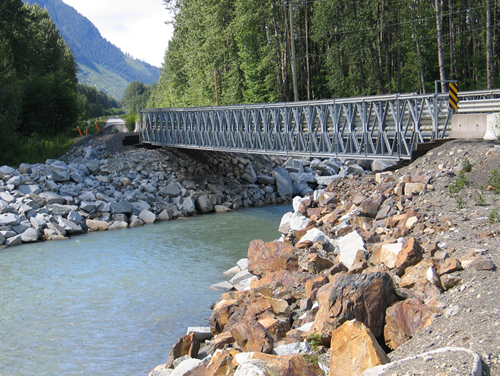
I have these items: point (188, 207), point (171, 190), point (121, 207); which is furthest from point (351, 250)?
point (171, 190)

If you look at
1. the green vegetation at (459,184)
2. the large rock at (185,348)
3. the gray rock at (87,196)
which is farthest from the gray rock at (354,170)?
the large rock at (185,348)

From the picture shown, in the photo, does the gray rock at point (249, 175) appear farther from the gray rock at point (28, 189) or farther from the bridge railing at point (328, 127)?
the gray rock at point (28, 189)

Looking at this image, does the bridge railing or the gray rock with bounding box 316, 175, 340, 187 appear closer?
the bridge railing

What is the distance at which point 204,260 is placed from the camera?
17.2m

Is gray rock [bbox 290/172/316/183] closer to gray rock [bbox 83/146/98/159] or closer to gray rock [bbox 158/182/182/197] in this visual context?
gray rock [bbox 158/182/182/197]

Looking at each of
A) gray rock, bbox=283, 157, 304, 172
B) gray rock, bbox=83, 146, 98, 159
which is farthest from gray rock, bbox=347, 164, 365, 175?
gray rock, bbox=83, 146, 98, 159

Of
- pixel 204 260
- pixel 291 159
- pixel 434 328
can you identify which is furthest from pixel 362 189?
pixel 291 159

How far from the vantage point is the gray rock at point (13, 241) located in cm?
2077

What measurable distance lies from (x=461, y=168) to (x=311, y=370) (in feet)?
26.2

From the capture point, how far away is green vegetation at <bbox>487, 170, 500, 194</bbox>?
11.2 meters

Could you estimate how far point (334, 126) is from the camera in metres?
18.7

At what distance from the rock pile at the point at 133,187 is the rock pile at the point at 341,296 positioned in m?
12.4

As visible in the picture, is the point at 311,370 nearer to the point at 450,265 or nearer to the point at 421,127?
the point at 450,265

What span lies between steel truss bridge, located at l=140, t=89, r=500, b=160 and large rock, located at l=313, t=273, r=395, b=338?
8371mm
